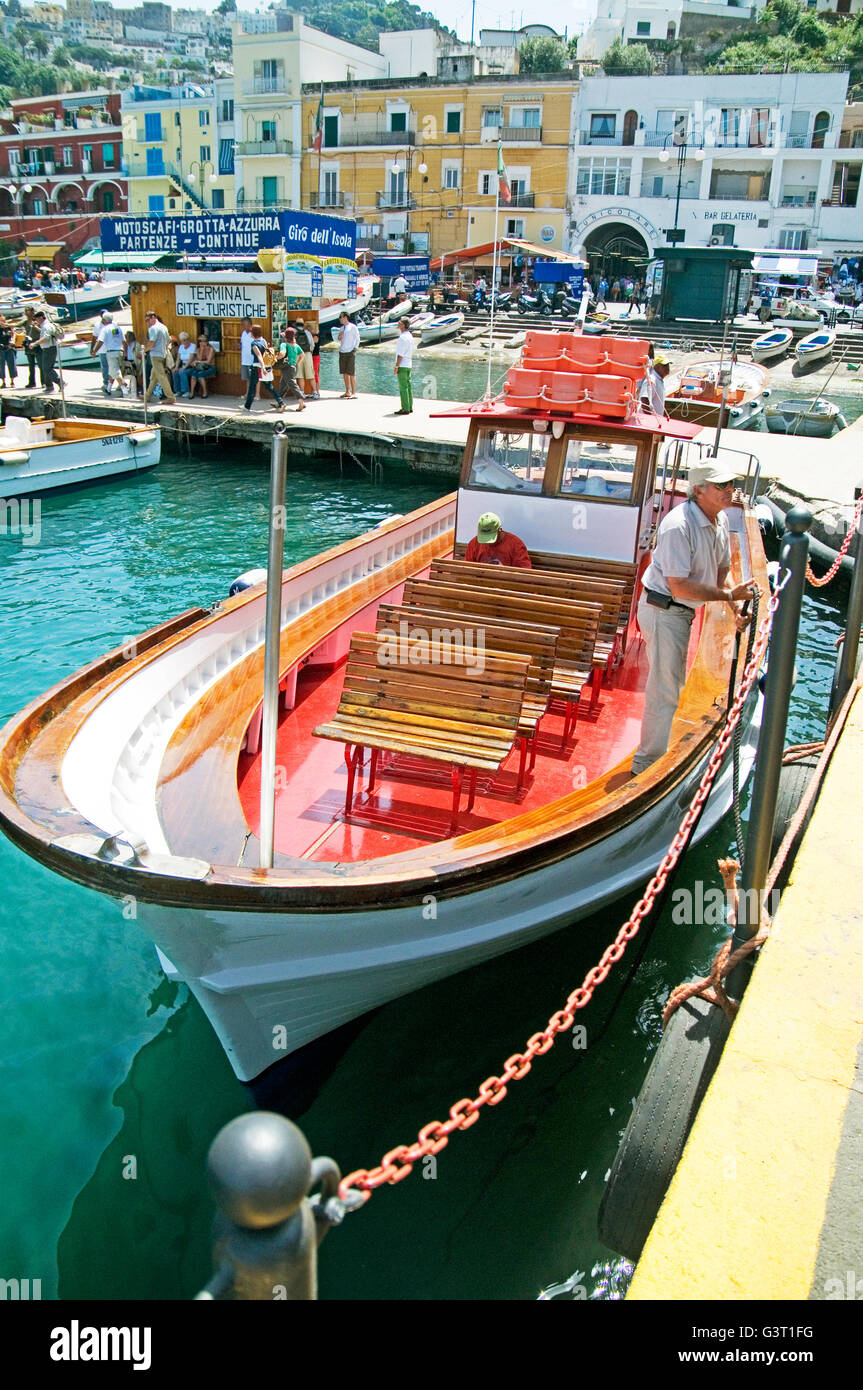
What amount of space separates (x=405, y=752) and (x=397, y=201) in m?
57.6

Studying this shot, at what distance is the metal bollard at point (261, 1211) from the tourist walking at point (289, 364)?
71.1 ft

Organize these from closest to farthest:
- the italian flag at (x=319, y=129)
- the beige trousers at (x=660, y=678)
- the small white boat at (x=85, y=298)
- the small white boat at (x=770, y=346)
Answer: the beige trousers at (x=660, y=678)
the small white boat at (x=770, y=346)
the small white boat at (x=85, y=298)
the italian flag at (x=319, y=129)

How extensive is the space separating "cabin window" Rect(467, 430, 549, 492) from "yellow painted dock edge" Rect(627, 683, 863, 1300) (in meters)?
4.33

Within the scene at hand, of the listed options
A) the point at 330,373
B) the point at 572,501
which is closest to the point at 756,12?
the point at 330,373

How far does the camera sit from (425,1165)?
481 cm

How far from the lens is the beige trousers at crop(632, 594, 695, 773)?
5762 mm

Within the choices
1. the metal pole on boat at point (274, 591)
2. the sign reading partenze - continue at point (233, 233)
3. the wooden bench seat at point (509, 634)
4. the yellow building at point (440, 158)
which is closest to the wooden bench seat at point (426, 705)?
A: the wooden bench seat at point (509, 634)

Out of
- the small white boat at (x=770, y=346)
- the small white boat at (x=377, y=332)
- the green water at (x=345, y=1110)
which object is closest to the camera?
the green water at (x=345, y=1110)

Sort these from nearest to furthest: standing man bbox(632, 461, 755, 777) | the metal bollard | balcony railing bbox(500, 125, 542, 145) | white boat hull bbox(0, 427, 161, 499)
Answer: the metal bollard → standing man bbox(632, 461, 755, 777) → white boat hull bbox(0, 427, 161, 499) → balcony railing bbox(500, 125, 542, 145)

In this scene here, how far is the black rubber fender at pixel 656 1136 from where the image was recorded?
3.69m

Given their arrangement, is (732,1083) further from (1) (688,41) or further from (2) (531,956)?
(1) (688,41)

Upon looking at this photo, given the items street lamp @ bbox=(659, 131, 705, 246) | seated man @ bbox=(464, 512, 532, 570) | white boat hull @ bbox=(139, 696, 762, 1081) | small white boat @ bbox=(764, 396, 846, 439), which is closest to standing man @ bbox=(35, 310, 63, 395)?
small white boat @ bbox=(764, 396, 846, 439)

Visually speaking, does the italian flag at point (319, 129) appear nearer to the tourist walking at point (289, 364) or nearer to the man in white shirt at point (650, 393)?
the tourist walking at point (289, 364)

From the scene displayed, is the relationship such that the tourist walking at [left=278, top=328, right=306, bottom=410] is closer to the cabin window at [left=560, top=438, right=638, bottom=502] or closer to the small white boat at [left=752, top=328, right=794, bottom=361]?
the cabin window at [left=560, top=438, right=638, bottom=502]
